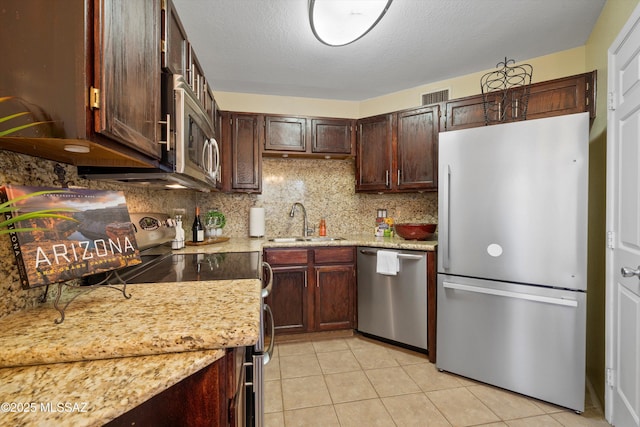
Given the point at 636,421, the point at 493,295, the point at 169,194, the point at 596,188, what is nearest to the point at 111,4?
the point at 169,194

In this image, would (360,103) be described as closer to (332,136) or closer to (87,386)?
(332,136)

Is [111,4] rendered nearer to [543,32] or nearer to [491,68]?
[543,32]

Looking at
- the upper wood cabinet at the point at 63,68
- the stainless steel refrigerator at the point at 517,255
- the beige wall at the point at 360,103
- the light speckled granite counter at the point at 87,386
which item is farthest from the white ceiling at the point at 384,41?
the light speckled granite counter at the point at 87,386

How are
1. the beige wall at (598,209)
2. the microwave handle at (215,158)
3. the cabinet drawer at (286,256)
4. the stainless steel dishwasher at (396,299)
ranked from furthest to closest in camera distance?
the cabinet drawer at (286,256)
the stainless steel dishwasher at (396,299)
the microwave handle at (215,158)
the beige wall at (598,209)

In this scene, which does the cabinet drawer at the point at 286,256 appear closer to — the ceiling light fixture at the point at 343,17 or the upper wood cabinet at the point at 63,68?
the ceiling light fixture at the point at 343,17

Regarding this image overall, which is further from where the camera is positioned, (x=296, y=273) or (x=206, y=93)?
(x=296, y=273)

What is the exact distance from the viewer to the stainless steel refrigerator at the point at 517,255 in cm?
165

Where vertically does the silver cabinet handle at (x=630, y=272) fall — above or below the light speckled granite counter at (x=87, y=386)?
above

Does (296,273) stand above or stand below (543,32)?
below

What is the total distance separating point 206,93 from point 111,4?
1.38 meters

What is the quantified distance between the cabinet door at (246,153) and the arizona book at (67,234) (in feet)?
5.87

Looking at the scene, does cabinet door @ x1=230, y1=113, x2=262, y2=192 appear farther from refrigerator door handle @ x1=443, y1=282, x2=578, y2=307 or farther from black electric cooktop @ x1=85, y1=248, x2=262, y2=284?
refrigerator door handle @ x1=443, y1=282, x2=578, y2=307

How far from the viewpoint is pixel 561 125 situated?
1.67 metres

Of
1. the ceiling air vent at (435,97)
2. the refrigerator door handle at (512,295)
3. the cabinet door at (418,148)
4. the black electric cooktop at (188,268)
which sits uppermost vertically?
the ceiling air vent at (435,97)
